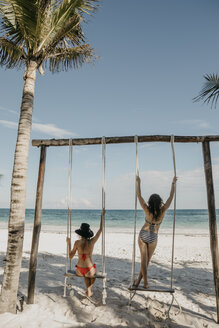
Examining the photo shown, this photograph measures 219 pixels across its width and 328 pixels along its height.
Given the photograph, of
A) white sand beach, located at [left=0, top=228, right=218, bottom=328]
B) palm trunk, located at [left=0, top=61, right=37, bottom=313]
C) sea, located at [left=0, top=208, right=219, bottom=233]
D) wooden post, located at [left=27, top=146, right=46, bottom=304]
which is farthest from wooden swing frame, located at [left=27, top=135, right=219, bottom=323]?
sea, located at [left=0, top=208, right=219, bottom=233]

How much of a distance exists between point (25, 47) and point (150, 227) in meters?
→ 3.87

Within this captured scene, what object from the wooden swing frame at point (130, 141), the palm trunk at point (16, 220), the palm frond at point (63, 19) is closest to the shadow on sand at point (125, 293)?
the wooden swing frame at point (130, 141)

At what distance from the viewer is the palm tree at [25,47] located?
360 cm

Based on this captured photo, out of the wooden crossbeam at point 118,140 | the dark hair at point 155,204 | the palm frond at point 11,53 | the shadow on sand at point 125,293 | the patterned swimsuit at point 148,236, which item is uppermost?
the palm frond at point 11,53

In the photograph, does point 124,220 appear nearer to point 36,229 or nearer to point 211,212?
point 36,229

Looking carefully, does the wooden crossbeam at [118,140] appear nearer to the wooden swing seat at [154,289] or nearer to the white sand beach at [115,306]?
the wooden swing seat at [154,289]

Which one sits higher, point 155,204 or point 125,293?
point 155,204

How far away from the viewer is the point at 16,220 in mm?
3629

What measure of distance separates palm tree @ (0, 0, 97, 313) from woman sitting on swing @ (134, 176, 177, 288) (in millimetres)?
1927

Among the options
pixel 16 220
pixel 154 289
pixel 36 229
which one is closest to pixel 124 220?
pixel 36 229

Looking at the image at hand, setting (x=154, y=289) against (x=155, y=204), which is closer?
(x=154, y=289)

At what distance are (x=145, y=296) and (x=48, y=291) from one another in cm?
188

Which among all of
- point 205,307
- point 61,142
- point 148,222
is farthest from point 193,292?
point 61,142

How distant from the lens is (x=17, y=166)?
3709 millimetres
